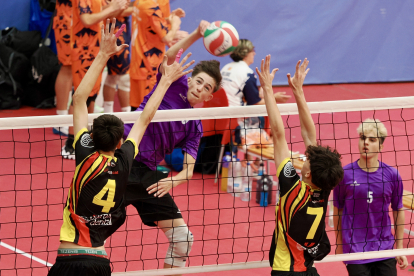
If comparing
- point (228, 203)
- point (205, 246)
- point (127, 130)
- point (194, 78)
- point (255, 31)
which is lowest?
point (205, 246)

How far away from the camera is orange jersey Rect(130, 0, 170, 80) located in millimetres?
6453

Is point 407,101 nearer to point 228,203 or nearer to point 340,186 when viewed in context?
point 340,186

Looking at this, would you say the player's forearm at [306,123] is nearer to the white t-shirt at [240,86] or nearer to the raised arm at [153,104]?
the raised arm at [153,104]

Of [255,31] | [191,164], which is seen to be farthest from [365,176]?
[255,31]

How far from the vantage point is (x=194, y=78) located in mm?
3881

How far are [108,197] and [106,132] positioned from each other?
0.36 metres

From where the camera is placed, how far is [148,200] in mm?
3752

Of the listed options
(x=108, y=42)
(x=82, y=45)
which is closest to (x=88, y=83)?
(x=108, y=42)

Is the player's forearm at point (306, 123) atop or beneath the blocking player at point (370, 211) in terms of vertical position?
atop

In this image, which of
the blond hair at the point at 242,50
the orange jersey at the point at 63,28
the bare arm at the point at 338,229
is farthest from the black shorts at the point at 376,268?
the orange jersey at the point at 63,28

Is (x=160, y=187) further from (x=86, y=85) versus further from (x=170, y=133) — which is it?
(x=86, y=85)

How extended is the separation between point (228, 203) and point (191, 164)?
81.7 inches

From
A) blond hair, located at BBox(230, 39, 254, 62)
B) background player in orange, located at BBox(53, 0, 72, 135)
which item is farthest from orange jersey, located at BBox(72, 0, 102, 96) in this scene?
blond hair, located at BBox(230, 39, 254, 62)

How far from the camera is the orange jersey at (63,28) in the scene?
22.9 feet
